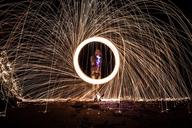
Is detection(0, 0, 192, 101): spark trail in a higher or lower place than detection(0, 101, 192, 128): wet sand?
higher

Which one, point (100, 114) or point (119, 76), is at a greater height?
point (119, 76)

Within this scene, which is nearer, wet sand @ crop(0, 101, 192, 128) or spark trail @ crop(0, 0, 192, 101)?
wet sand @ crop(0, 101, 192, 128)

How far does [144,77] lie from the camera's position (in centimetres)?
1325

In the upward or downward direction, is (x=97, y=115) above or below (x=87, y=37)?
below

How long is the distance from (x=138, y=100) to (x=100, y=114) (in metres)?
1.97

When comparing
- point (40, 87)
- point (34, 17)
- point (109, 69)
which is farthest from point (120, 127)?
point (109, 69)

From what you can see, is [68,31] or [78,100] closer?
[78,100]

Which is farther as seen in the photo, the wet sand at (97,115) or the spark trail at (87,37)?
the spark trail at (87,37)

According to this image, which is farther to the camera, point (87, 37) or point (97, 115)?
point (87, 37)

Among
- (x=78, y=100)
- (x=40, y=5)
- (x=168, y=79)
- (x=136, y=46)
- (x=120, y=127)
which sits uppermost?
(x=40, y=5)

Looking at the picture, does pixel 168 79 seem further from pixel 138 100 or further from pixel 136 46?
pixel 138 100

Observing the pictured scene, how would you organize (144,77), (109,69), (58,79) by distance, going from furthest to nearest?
(109,69) → (58,79) → (144,77)

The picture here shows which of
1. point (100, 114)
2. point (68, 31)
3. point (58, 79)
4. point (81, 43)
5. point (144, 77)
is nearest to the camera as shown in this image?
point (100, 114)

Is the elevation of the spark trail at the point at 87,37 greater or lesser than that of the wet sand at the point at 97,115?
greater
